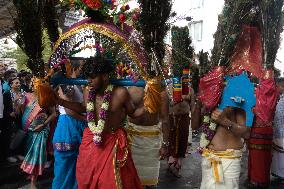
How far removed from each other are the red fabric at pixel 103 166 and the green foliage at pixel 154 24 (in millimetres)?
928

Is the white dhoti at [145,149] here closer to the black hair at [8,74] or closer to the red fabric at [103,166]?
the red fabric at [103,166]

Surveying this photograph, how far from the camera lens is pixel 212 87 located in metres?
3.94

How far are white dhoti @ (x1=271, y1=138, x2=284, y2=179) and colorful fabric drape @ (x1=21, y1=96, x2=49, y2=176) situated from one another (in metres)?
3.80

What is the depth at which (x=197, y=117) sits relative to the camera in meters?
4.28

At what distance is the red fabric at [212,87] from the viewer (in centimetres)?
386

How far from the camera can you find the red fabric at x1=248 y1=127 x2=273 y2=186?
598 centimetres

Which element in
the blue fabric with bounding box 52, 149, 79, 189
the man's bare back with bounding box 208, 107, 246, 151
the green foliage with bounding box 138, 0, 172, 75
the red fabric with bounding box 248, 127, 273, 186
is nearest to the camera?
the green foliage with bounding box 138, 0, 172, 75

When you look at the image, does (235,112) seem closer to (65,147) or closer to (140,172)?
(140,172)

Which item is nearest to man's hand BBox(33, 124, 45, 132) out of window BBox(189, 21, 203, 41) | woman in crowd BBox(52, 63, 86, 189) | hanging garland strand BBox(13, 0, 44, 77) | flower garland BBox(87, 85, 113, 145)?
woman in crowd BBox(52, 63, 86, 189)

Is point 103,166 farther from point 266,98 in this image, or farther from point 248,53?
→ point 248,53

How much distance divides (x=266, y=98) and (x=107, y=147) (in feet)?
5.45

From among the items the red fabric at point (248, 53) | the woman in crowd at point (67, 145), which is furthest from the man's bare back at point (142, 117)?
the red fabric at point (248, 53)

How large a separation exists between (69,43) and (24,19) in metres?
0.88

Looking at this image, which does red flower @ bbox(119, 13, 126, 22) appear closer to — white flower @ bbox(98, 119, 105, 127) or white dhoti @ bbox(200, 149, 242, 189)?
white flower @ bbox(98, 119, 105, 127)
